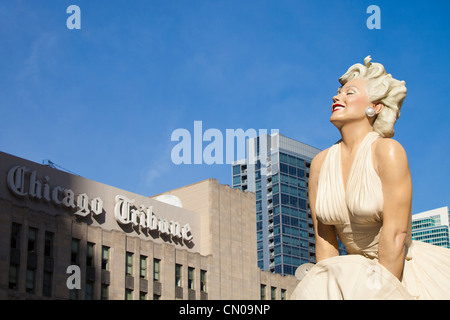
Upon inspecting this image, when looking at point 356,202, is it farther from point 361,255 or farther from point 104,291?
point 104,291

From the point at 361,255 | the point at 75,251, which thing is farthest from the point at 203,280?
the point at 361,255

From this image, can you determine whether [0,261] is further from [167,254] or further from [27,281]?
[167,254]

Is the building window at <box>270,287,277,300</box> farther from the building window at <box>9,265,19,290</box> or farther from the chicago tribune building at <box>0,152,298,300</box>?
the building window at <box>9,265,19,290</box>

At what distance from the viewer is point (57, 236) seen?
182 feet

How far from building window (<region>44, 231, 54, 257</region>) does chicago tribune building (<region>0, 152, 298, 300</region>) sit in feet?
0.24

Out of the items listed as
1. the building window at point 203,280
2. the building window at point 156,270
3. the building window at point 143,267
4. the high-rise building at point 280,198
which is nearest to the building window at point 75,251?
the building window at point 143,267

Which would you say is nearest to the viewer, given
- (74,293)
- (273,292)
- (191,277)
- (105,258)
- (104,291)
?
(74,293)

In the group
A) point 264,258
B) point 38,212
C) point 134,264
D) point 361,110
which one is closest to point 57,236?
point 38,212

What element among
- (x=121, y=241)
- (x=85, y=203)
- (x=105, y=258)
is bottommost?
(x=105, y=258)

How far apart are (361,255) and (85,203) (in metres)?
49.9

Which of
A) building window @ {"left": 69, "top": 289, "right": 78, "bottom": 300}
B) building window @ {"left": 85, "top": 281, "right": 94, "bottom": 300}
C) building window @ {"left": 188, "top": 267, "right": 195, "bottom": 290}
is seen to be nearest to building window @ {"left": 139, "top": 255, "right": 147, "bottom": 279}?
building window @ {"left": 188, "top": 267, "right": 195, "bottom": 290}

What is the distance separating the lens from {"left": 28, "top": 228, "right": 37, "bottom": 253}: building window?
5378 centimetres

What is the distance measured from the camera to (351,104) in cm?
1162
